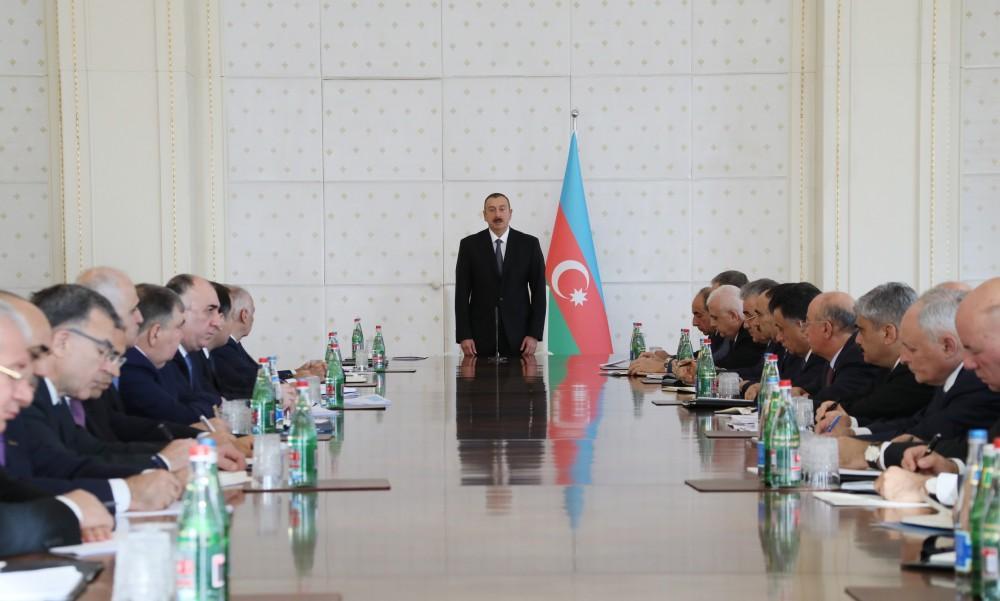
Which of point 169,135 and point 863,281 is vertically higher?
point 169,135

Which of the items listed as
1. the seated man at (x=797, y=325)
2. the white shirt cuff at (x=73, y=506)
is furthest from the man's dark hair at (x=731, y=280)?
the white shirt cuff at (x=73, y=506)

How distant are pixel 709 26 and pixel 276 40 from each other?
3.42 m

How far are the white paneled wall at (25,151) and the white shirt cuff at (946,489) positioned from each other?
28.3ft

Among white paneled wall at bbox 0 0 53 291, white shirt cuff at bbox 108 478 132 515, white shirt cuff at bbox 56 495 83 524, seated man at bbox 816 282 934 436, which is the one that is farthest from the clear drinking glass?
white paneled wall at bbox 0 0 53 291

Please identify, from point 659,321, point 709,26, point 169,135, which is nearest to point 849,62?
point 709,26

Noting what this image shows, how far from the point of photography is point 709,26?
1040 cm

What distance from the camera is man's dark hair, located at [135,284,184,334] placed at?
483 cm

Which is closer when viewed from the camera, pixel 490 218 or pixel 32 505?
pixel 32 505

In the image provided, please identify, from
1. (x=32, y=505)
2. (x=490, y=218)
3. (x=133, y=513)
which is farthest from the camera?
(x=490, y=218)

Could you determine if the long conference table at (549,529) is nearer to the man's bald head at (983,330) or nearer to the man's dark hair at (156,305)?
the man's bald head at (983,330)

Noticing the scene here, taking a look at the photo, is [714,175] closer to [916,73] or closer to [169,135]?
[916,73]

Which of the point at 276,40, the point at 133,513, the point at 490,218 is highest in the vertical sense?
the point at 276,40

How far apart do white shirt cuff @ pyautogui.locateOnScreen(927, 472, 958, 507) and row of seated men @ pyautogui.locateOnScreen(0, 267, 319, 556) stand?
173 centimetres

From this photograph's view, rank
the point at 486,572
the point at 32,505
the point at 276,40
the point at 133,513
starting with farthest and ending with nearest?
the point at 276,40
the point at 133,513
the point at 32,505
the point at 486,572
